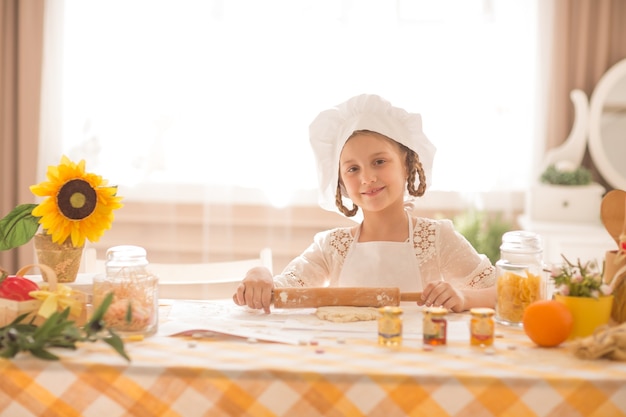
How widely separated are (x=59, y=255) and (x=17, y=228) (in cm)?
11

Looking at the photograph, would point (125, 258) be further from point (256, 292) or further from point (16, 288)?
point (256, 292)

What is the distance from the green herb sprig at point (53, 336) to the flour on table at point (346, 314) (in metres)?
0.49

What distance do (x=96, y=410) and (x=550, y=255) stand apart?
9.20 feet

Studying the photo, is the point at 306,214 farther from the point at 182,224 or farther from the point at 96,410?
the point at 96,410

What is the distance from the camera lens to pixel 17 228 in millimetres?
1850

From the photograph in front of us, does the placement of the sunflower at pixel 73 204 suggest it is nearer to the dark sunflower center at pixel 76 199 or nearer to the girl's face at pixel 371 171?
the dark sunflower center at pixel 76 199

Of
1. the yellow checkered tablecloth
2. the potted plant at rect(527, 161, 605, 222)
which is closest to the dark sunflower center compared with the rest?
the yellow checkered tablecloth

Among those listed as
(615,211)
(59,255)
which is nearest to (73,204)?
(59,255)

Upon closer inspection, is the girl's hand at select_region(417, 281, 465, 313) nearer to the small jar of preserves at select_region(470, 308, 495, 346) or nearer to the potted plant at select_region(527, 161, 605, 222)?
the small jar of preserves at select_region(470, 308, 495, 346)

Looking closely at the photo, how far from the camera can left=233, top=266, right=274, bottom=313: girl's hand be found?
188cm

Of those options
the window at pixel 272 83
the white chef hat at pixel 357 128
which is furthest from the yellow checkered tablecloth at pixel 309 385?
the window at pixel 272 83

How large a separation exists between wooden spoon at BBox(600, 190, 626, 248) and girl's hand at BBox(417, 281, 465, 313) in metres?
0.37

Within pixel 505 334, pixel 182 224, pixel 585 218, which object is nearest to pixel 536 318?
pixel 505 334

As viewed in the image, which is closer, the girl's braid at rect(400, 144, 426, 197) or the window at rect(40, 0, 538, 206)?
the girl's braid at rect(400, 144, 426, 197)
